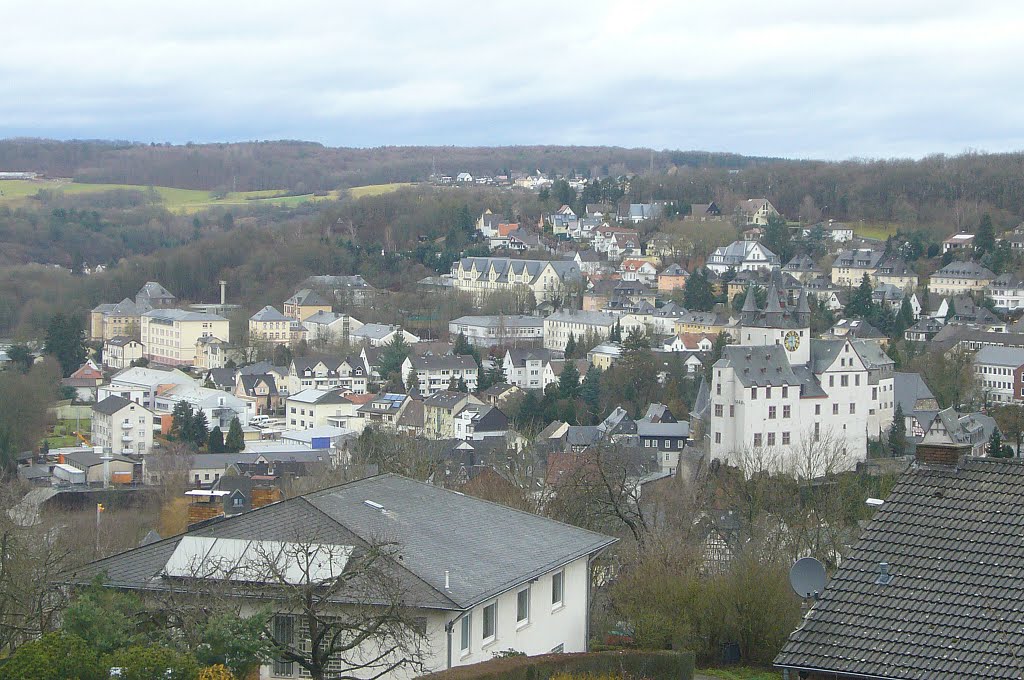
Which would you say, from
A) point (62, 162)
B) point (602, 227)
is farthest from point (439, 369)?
point (62, 162)

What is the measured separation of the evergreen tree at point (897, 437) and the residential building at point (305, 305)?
40.1 meters

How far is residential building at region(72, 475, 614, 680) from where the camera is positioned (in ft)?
35.5

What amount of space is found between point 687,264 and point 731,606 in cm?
7598

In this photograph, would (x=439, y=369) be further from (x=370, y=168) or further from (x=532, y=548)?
(x=370, y=168)

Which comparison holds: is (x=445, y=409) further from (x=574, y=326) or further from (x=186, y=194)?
(x=186, y=194)

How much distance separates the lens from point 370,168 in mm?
171250

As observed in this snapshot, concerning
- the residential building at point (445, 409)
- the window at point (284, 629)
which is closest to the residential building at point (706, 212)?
the residential building at point (445, 409)

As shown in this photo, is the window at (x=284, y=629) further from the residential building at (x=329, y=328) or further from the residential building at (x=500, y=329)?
the residential building at (x=329, y=328)

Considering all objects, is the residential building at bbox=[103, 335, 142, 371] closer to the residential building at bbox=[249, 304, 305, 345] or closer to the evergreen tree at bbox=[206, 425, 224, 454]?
the residential building at bbox=[249, 304, 305, 345]

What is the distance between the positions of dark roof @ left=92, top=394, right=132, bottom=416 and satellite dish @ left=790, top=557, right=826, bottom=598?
45.8m

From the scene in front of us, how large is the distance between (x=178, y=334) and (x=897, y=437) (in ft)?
132

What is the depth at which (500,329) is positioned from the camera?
7412cm

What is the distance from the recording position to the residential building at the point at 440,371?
205ft

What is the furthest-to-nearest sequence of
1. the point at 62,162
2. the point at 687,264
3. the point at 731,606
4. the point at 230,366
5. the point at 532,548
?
1. the point at 62,162
2. the point at 687,264
3. the point at 230,366
4. the point at 731,606
5. the point at 532,548
